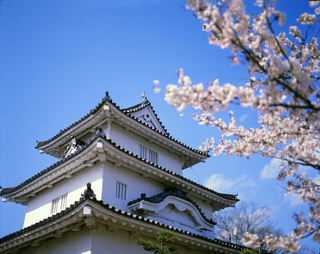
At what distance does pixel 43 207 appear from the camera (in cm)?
1242

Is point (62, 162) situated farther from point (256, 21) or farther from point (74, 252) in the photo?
point (256, 21)

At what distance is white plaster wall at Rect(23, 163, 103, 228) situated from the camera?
1062 centimetres

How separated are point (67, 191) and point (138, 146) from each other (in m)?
3.86

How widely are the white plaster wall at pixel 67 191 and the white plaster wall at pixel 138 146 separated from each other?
1.97 m

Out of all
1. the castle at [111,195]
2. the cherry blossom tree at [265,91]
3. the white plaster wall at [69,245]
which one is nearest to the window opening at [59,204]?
the castle at [111,195]

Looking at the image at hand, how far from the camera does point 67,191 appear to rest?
1166cm

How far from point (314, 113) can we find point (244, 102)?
1.73 meters

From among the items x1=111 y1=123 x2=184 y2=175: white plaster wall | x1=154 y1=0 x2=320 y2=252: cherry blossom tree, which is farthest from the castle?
x1=154 y1=0 x2=320 y2=252: cherry blossom tree

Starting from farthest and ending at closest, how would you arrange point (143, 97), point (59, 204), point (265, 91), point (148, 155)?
point (143, 97) → point (148, 155) → point (59, 204) → point (265, 91)

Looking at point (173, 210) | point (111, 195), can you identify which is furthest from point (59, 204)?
point (173, 210)

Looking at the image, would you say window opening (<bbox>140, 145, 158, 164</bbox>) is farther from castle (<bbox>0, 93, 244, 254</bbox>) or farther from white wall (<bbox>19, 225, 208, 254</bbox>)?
white wall (<bbox>19, 225, 208, 254</bbox>)

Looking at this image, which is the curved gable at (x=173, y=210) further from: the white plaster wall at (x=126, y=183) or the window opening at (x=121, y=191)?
the white plaster wall at (x=126, y=183)

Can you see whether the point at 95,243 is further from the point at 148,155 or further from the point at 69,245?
the point at 148,155

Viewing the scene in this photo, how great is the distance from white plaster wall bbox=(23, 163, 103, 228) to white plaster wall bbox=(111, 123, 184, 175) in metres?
1.97
